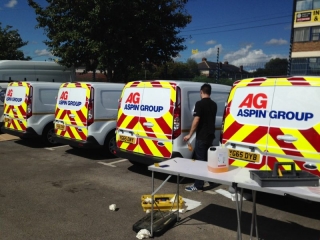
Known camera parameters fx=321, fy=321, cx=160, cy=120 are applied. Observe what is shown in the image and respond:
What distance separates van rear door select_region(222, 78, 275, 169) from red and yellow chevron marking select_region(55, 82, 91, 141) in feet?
12.1

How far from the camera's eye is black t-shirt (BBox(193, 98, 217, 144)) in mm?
5281

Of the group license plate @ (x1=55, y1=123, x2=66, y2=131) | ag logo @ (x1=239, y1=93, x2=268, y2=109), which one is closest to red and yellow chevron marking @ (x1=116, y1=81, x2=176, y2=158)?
ag logo @ (x1=239, y1=93, x2=268, y2=109)

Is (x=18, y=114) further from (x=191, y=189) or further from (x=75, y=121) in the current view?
(x=191, y=189)

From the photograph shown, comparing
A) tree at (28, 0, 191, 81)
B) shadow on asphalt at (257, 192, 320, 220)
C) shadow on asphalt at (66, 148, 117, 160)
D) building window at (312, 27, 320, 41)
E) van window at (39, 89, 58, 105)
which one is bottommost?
shadow on asphalt at (257, 192, 320, 220)

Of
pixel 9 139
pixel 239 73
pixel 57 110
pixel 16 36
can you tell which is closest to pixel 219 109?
pixel 57 110

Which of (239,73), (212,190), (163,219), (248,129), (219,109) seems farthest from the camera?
(239,73)

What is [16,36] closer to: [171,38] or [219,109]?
[171,38]

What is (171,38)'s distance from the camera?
15906mm

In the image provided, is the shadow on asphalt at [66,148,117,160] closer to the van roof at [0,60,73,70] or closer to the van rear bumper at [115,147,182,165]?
the van rear bumper at [115,147,182,165]

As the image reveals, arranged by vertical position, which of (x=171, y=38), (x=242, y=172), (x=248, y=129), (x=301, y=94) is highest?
(x=171, y=38)

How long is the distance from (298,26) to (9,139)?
35.6 metres

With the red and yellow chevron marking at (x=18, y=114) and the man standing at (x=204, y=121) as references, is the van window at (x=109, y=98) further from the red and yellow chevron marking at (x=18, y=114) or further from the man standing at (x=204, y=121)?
the man standing at (x=204, y=121)

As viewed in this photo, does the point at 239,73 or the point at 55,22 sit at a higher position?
the point at 55,22

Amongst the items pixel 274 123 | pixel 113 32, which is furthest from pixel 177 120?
pixel 113 32
